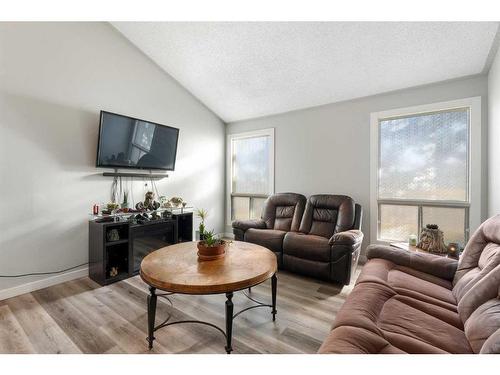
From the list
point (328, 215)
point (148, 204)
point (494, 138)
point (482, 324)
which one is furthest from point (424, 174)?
point (148, 204)

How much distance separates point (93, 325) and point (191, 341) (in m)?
0.86

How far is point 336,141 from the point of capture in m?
3.63

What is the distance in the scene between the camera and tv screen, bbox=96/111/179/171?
9.45ft

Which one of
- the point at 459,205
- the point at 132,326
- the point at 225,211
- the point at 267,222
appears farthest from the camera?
the point at 225,211

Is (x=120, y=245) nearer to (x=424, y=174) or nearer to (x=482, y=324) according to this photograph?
(x=482, y=324)

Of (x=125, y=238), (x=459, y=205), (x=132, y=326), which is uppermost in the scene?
(x=459, y=205)

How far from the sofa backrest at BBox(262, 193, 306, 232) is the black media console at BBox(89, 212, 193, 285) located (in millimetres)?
1503

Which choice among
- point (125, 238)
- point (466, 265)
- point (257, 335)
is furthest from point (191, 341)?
point (466, 265)

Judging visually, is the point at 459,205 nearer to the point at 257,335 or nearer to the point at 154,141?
the point at 257,335

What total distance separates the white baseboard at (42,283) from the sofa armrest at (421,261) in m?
3.29

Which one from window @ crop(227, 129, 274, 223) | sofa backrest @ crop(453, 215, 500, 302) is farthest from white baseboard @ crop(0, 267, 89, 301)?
sofa backrest @ crop(453, 215, 500, 302)

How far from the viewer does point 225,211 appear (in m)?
4.97

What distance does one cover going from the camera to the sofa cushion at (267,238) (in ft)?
10.0

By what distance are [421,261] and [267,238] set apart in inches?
66.7
